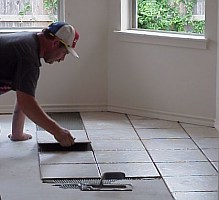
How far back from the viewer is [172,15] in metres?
5.75

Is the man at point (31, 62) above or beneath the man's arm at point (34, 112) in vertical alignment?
above

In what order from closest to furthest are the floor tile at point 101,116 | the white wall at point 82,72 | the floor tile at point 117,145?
the floor tile at point 117,145, the floor tile at point 101,116, the white wall at point 82,72

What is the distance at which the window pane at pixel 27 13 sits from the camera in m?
5.95

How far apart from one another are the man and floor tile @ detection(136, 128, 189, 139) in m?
0.76

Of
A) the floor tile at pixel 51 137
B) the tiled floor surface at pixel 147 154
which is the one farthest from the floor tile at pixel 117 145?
the floor tile at pixel 51 137

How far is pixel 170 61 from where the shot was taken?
563cm

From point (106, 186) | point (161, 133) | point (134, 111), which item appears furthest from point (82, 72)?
point (106, 186)

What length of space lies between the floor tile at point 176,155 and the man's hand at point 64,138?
1.87 ft

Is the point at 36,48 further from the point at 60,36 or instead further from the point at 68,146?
the point at 68,146

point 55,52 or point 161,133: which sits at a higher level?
point 55,52

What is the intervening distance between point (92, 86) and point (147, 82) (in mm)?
532

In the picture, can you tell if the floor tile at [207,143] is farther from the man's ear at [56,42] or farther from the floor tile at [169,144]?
the man's ear at [56,42]

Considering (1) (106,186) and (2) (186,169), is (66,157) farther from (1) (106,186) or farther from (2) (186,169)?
(2) (186,169)

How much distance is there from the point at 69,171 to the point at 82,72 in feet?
6.17
